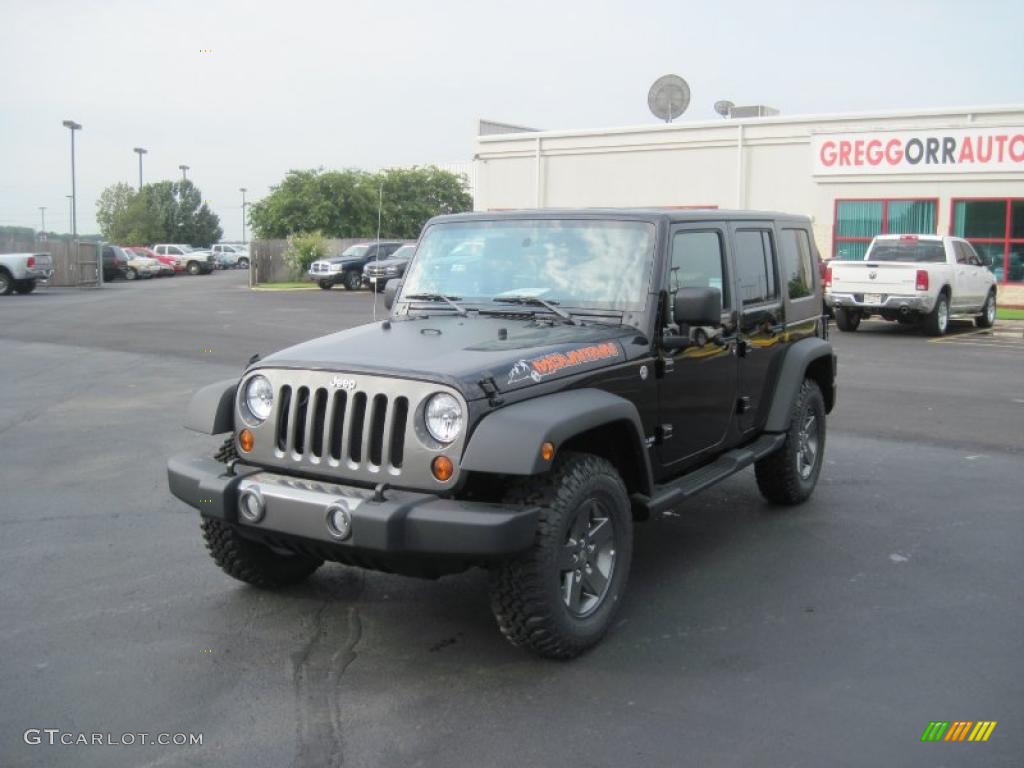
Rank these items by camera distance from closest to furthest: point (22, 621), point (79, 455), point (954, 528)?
point (22, 621) < point (954, 528) < point (79, 455)

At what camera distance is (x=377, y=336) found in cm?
513

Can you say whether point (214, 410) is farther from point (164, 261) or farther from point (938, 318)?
point (164, 261)

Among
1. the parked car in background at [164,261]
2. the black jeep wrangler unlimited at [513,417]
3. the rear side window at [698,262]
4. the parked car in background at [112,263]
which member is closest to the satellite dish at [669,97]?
the black jeep wrangler unlimited at [513,417]

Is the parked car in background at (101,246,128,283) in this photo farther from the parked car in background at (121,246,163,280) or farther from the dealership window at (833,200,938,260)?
the dealership window at (833,200,938,260)

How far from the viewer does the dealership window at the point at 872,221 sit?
89.0 feet

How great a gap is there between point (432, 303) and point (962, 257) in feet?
54.9

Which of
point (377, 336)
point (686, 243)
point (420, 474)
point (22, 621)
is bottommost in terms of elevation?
point (22, 621)

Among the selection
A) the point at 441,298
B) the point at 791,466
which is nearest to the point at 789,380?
the point at 791,466

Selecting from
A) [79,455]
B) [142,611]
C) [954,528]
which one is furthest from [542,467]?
[79,455]

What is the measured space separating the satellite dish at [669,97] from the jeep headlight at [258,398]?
27722mm

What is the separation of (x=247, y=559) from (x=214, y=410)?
2.59 feet

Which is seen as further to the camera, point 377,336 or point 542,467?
point 377,336

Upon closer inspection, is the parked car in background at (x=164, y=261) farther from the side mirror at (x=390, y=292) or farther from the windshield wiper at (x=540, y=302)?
the windshield wiper at (x=540, y=302)

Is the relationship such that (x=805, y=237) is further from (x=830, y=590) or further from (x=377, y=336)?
(x=377, y=336)
